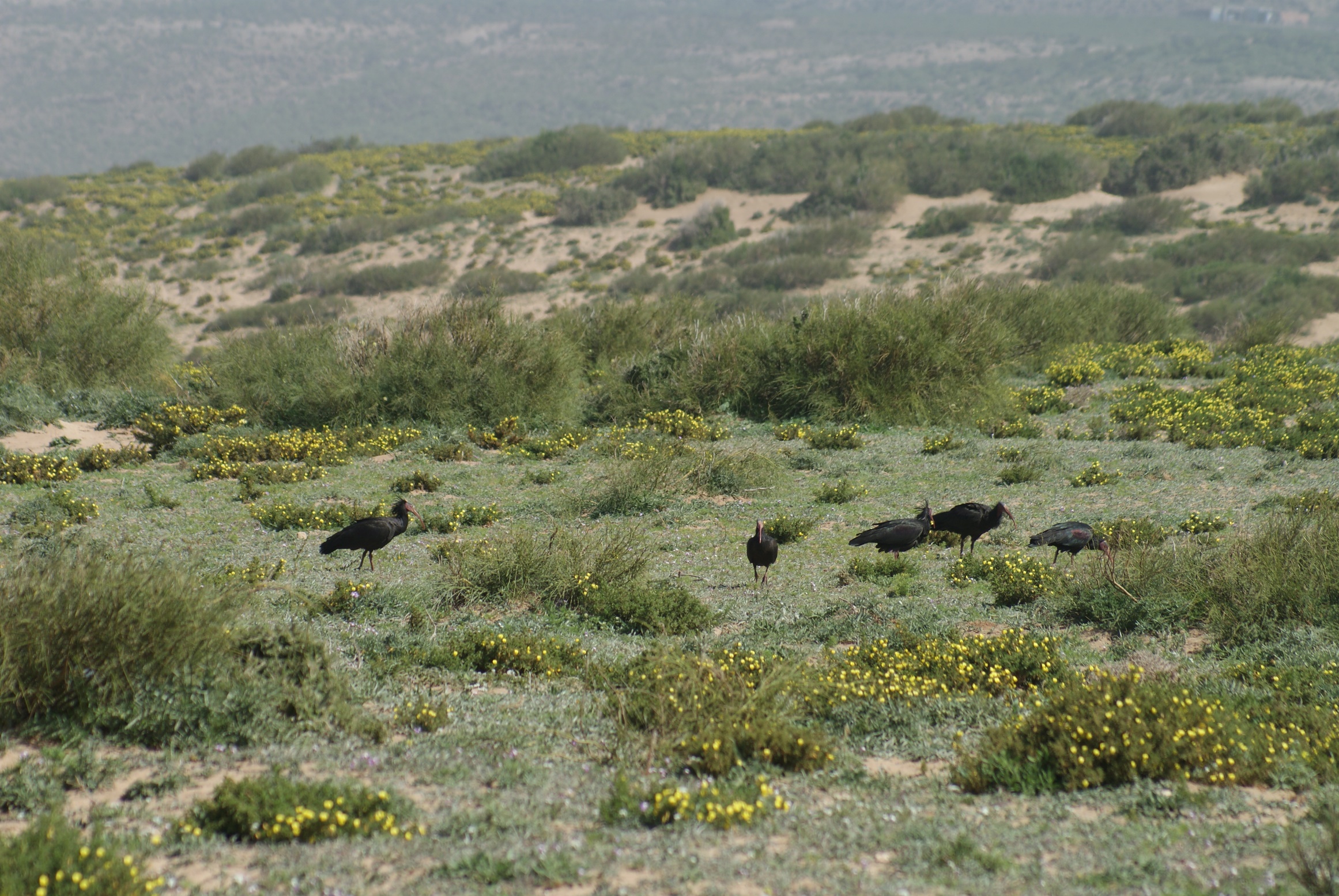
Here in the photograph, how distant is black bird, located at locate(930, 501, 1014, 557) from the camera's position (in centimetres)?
867

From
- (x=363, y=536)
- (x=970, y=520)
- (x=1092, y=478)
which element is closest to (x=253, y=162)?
(x=363, y=536)

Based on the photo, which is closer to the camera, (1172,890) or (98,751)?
(1172,890)

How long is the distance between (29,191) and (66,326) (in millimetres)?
48174

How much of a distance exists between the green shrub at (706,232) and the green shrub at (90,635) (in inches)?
1640

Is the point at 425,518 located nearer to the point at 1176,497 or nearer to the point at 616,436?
the point at 616,436

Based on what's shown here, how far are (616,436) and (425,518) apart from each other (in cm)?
451

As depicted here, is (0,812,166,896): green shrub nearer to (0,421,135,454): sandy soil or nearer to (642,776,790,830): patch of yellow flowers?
(642,776,790,830): patch of yellow flowers

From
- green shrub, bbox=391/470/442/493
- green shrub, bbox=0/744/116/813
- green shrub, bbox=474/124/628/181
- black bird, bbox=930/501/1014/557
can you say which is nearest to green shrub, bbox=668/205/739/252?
green shrub, bbox=474/124/628/181

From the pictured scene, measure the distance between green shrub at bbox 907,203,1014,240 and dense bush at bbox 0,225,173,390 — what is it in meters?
35.0

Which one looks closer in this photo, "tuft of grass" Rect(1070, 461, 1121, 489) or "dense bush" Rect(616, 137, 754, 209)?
"tuft of grass" Rect(1070, 461, 1121, 489)

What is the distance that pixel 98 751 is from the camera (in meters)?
4.68

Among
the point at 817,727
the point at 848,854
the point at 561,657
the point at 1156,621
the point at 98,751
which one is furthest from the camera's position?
the point at 1156,621

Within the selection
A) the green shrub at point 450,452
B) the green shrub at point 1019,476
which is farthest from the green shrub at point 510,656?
the green shrub at point 1019,476

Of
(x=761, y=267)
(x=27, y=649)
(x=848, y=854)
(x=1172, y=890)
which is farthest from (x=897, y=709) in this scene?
(x=761, y=267)
